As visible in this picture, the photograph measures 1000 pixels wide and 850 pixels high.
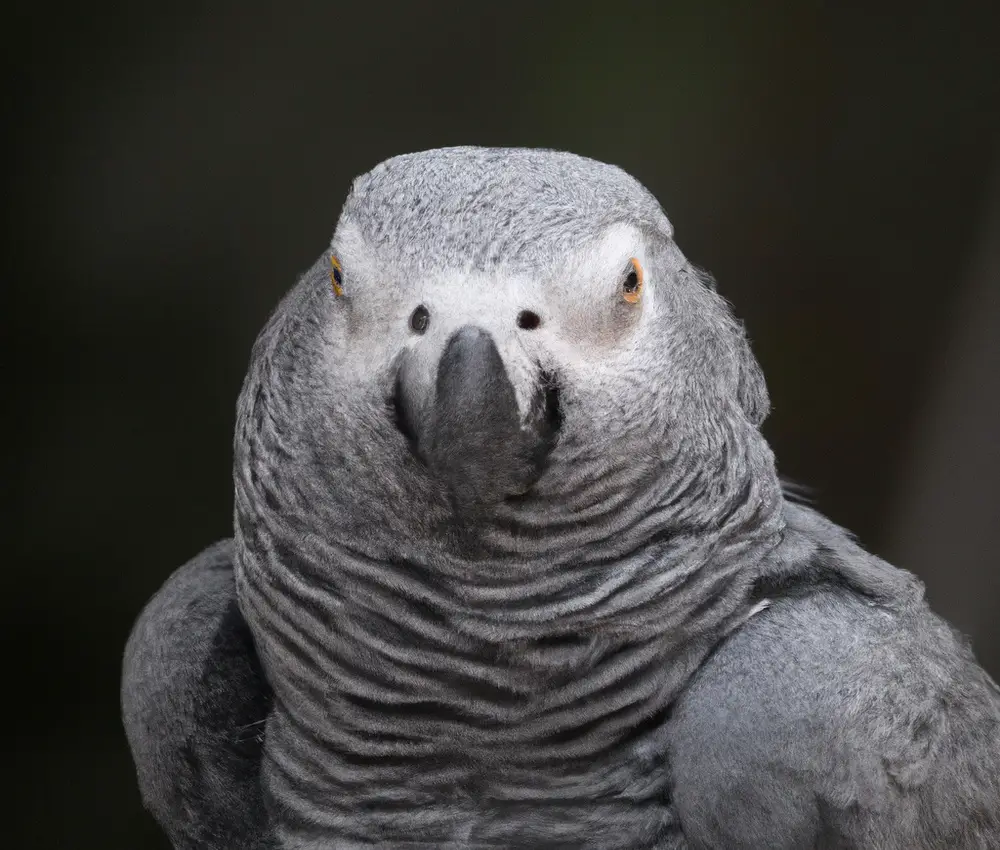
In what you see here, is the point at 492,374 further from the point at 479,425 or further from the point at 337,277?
the point at 337,277

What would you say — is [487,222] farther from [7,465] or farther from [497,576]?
[7,465]

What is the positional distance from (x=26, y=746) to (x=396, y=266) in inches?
73.3

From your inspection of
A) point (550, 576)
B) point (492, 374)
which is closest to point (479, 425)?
point (492, 374)

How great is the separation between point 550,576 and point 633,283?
30 centimetres

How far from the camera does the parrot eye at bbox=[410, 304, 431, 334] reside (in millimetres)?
936

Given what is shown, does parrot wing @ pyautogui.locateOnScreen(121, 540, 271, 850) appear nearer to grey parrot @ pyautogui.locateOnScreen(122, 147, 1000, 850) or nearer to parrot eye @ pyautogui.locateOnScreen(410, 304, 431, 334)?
grey parrot @ pyautogui.locateOnScreen(122, 147, 1000, 850)

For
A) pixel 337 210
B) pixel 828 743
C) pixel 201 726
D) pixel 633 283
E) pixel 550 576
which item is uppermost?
pixel 633 283

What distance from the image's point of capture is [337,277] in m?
1.05

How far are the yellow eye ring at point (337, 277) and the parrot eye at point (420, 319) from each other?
0.11m

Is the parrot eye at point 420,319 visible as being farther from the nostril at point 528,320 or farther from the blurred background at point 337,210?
the blurred background at point 337,210

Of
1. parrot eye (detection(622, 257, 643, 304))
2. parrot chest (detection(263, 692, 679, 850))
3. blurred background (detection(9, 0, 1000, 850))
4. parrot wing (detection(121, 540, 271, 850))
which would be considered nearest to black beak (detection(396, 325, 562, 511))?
parrot eye (detection(622, 257, 643, 304))

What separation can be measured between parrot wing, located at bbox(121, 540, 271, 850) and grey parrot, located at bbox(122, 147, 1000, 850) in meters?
0.08

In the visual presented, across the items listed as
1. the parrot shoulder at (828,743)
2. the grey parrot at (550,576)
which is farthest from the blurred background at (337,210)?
the parrot shoulder at (828,743)

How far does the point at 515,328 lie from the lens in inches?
36.4
